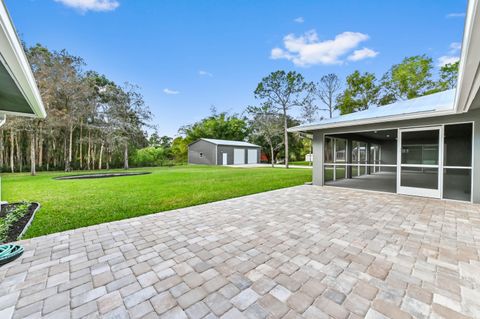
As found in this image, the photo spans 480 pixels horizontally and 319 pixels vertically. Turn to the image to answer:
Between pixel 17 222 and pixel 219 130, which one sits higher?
pixel 219 130

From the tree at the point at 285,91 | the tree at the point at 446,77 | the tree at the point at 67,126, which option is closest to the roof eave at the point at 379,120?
the tree at the point at 285,91

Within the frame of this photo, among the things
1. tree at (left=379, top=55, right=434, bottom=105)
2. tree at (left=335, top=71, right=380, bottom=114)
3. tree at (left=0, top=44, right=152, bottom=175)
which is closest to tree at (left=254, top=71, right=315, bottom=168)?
tree at (left=335, top=71, right=380, bottom=114)

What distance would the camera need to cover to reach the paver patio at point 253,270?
1.56 m

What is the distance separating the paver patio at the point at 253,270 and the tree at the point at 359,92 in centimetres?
1743

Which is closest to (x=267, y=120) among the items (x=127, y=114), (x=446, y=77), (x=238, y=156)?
(x=238, y=156)

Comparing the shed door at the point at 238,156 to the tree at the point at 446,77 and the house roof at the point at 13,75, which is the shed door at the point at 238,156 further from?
the house roof at the point at 13,75

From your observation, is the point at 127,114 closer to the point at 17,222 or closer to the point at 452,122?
the point at 17,222

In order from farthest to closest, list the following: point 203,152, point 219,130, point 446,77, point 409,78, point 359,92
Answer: point 219,130 → point 203,152 → point 359,92 → point 409,78 → point 446,77

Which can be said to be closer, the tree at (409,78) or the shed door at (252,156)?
the tree at (409,78)

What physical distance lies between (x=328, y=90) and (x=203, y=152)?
14.8 meters

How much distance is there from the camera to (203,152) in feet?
77.5

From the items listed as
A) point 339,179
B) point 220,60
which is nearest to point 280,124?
point 220,60

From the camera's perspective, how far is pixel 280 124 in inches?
790

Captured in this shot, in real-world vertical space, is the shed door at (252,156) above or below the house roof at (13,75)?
below
